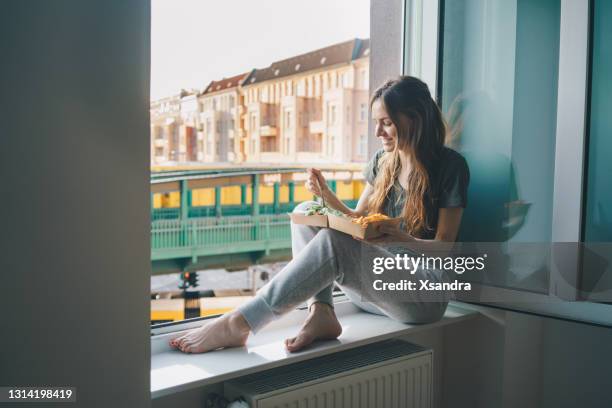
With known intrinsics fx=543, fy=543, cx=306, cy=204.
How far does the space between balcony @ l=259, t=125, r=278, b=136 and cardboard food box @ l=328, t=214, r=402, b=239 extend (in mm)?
1489

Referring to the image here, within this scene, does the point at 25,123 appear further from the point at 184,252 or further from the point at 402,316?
the point at 184,252

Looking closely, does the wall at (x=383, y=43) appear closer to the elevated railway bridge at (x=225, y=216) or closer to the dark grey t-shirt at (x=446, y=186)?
the dark grey t-shirt at (x=446, y=186)

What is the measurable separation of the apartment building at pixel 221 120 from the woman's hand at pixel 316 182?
827mm

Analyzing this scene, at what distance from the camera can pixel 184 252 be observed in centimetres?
549

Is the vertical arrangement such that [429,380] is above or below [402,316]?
below

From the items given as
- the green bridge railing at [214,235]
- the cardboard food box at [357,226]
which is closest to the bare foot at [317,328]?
the cardboard food box at [357,226]

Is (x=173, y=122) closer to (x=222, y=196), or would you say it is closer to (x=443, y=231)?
(x=443, y=231)

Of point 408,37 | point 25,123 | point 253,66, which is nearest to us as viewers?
point 25,123

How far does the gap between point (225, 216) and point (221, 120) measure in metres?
3.86

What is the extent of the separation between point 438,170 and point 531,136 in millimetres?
307

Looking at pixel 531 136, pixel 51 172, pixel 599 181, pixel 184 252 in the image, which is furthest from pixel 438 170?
pixel 184 252

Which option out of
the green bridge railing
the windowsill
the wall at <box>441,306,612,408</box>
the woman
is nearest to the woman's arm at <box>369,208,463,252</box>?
the woman

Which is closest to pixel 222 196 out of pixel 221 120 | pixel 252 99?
pixel 252 99

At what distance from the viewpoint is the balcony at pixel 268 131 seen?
9.34ft
